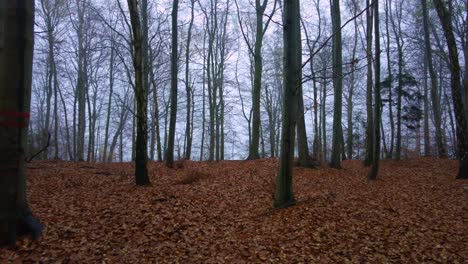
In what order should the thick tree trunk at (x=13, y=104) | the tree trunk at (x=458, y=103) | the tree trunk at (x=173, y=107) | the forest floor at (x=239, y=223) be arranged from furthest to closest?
the tree trunk at (x=173, y=107) → the tree trunk at (x=458, y=103) → the forest floor at (x=239, y=223) → the thick tree trunk at (x=13, y=104)

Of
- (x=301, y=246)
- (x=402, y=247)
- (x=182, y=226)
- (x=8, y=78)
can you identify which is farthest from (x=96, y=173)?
(x=402, y=247)

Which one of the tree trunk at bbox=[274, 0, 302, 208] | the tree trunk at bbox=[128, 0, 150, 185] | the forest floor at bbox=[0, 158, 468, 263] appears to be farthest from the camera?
the tree trunk at bbox=[128, 0, 150, 185]

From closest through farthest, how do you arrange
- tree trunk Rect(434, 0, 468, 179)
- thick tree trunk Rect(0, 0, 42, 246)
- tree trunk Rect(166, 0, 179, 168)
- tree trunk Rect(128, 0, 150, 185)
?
thick tree trunk Rect(0, 0, 42, 246) → tree trunk Rect(128, 0, 150, 185) → tree trunk Rect(434, 0, 468, 179) → tree trunk Rect(166, 0, 179, 168)

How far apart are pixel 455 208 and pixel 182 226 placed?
232 inches

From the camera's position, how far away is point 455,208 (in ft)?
21.7

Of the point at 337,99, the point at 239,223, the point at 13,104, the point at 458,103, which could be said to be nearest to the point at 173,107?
the point at 337,99

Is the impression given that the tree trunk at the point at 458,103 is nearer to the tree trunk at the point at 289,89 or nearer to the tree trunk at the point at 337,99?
the tree trunk at the point at 337,99

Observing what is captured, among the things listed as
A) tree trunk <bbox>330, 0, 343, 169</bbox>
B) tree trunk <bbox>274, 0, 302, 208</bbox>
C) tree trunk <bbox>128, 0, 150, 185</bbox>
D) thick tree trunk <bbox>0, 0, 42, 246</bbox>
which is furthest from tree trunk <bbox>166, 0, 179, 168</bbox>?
thick tree trunk <bbox>0, 0, 42, 246</bbox>

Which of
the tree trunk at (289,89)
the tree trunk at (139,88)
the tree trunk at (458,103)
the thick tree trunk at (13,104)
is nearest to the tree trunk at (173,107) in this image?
the tree trunk at (139,88)

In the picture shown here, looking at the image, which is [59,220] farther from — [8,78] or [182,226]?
[8,78]

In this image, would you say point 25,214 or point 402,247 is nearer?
point 25,214

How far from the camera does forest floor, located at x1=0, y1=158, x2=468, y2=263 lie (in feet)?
13.9

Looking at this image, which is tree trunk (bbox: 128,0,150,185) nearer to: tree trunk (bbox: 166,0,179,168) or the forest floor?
the forest floor

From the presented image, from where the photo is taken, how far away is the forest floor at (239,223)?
13.9ft
